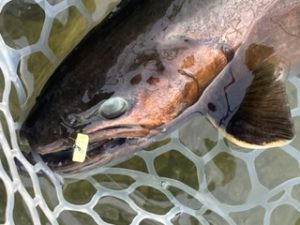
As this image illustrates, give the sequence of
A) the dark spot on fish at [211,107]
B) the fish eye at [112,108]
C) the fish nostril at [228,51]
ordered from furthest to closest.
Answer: the dark spot on fish at [211,107]
the fish nostril at [228,51]
the fish eye at [112,108]

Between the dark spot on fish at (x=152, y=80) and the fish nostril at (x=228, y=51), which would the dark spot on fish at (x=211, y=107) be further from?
the dark spot on fish at (x=152, y=80)

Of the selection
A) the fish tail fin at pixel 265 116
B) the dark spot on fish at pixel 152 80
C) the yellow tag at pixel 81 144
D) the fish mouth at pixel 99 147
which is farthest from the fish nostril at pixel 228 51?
the yellow tag at pixel 81 144

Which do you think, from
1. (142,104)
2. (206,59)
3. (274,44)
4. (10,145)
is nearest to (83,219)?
(10,145)

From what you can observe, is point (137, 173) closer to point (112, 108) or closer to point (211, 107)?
point (211, 107)

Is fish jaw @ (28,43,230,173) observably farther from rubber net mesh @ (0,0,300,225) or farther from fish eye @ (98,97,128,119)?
rubber net mesh @ (0,0,300,225)

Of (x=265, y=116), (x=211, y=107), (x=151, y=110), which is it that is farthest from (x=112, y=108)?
(x=265, y=116)

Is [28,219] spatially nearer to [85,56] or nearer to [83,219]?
[83,219]

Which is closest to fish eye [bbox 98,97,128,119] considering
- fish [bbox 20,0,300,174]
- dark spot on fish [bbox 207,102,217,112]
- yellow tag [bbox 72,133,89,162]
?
fish [bbox 20,0,300,174]
